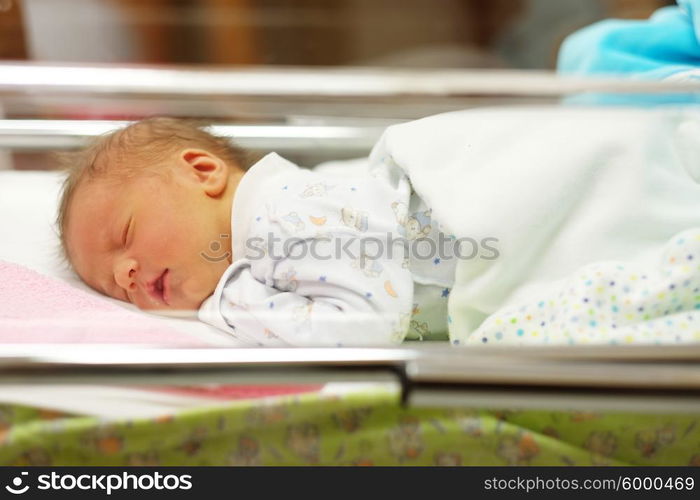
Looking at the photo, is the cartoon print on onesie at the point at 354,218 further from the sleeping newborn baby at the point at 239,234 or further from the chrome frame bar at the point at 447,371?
the chrome frame bar at the point at 447,371

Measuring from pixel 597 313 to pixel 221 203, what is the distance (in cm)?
41

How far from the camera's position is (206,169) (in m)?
0.88

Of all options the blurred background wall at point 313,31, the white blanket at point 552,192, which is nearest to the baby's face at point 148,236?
the white blanket at point 552,192

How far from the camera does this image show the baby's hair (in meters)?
0.85

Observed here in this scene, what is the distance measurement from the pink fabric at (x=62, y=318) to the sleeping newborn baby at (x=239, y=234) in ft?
0.15

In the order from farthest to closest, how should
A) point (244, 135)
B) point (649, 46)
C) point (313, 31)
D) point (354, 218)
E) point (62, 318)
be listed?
1. point (313, 31)
2. point (649, 46)
3. point (244, 135)
4. point (354, 218)
5. point (62, 318)

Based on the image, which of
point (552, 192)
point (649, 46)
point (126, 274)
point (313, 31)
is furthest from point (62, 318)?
point (313, 31)

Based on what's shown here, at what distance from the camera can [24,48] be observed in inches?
57.6

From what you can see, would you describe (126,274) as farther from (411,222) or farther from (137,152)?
(411,222)

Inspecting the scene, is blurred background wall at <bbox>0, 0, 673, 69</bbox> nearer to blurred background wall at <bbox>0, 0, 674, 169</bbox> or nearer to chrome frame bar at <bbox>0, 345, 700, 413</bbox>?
blurred background wall at <bbox>0, 0, 674, 169</bbox>

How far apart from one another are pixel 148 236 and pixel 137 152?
10 cm

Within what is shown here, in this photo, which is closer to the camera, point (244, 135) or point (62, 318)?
point (62, 318)

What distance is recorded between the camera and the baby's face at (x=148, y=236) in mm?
821

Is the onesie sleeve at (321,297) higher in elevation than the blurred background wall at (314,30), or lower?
lower
